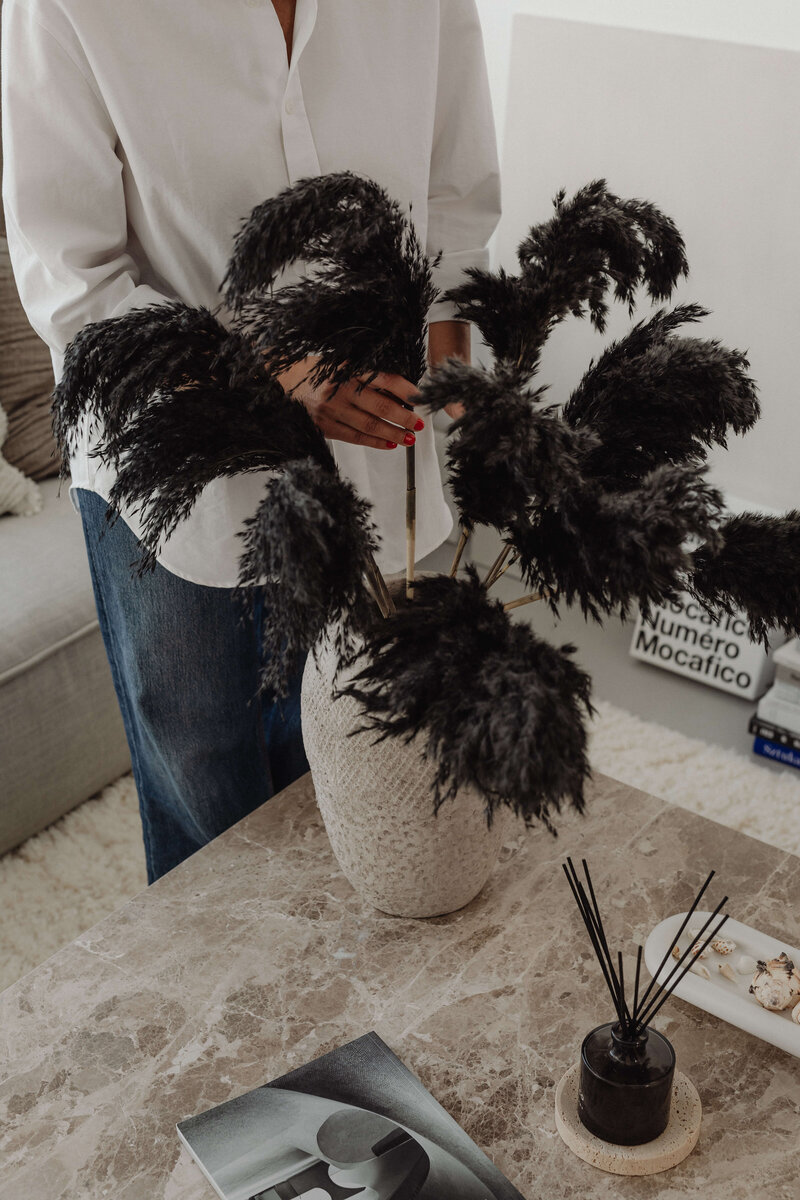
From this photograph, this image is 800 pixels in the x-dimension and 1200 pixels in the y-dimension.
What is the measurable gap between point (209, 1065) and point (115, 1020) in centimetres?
9

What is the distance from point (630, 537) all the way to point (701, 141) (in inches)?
59.8

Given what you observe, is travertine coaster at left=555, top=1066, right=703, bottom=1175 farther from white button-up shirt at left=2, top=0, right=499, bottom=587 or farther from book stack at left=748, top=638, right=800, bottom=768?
book stack at left=748, top=638, right=800, bottom=768

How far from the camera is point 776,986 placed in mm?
834

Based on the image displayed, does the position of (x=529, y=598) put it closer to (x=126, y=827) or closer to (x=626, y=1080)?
(x=626, y=1080)

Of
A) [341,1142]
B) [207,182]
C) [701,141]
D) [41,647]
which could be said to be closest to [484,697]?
[341,1142]

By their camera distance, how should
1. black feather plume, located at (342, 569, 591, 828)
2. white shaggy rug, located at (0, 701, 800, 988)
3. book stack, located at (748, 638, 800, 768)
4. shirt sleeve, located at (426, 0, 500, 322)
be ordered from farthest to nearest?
book stack, located at (748, 638, 800, 768), white shaggy rug, located at (0, 701, 800, 988), shirt sleeve, located at (426, 0, 500, 322), black feather plume, located at (342, 569, 591, 828)

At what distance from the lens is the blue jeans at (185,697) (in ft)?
3.61

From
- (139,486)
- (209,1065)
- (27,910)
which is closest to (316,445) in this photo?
(139,486)

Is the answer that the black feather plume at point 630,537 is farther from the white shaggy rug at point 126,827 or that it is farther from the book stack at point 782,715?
the book stack at point 782,715

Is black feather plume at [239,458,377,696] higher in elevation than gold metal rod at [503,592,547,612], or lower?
higher

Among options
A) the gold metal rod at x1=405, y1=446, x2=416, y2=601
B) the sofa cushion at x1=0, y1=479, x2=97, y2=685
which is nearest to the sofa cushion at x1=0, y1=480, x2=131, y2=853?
the sofa cushion at x1=0, y1=479, x2=97, y2=685

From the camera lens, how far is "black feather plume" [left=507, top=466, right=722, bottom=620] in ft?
2.00

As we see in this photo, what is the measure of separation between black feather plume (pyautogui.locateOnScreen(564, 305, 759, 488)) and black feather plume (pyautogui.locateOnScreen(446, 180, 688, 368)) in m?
0.04

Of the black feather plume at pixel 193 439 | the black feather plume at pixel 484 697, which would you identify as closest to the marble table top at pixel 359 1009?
the black feather plume at pixel 484 697
